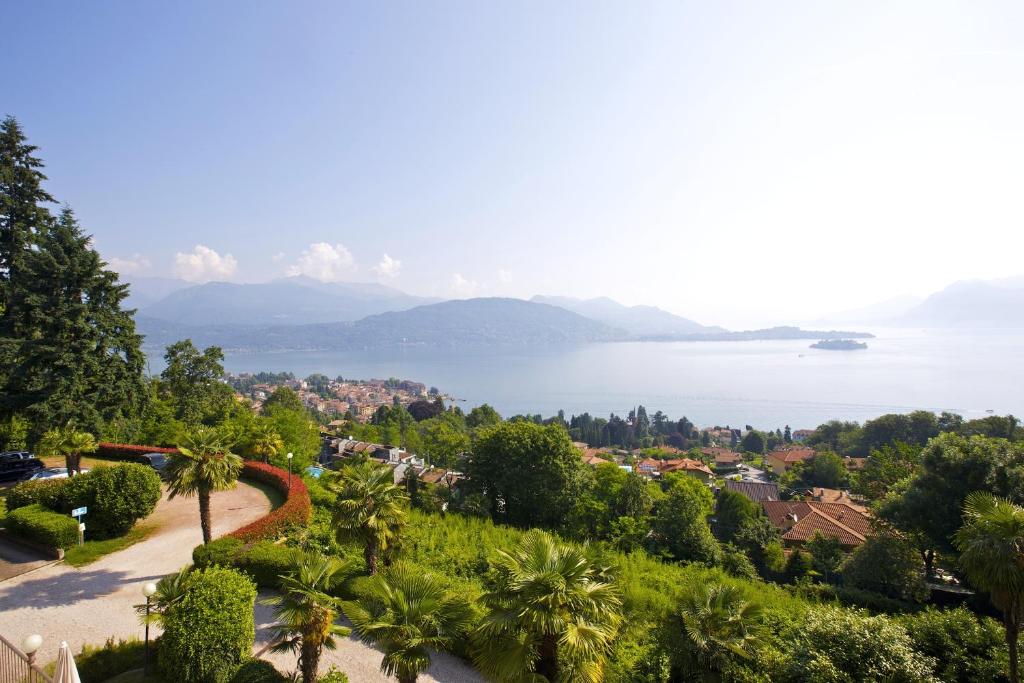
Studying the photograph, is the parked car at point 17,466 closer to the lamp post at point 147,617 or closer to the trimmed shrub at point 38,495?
the trimmed shrub at point 38,495

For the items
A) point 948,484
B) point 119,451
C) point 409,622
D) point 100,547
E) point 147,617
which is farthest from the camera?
point 119,451

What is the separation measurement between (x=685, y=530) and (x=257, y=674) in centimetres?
1715

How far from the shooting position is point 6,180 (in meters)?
20.3

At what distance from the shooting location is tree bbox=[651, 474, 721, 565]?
20.2m

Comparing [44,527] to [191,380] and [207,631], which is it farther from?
[191,380]

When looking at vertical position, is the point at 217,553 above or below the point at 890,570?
above

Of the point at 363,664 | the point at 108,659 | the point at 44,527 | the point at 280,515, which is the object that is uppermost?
the point at 44,527

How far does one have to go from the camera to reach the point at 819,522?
2956 centimetres

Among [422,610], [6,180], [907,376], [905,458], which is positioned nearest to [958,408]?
[907,376]

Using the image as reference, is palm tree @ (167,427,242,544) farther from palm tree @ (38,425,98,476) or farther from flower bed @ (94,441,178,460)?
flower bed @ (94,441,178,460)

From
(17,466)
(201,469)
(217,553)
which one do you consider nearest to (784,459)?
(217,553)

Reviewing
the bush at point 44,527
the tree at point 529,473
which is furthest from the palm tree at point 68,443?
the tree at point 529,473

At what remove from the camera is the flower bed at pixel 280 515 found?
13.7 m

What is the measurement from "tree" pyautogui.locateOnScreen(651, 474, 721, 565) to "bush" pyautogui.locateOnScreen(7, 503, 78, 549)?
67.2 feet
